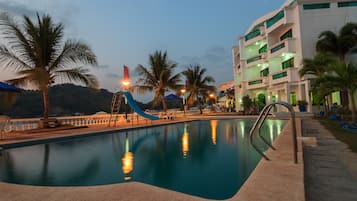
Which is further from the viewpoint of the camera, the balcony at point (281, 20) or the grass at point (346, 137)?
the balcony at point (281, 20)

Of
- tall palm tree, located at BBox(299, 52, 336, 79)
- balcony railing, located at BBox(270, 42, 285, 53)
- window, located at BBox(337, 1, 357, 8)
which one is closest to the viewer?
tall palm tree, located at BBox(299, 52, 336, 79)

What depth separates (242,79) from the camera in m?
27.5

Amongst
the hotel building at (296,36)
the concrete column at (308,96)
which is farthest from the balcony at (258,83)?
the concrete column at (308,96)

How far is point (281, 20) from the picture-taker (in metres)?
20.4

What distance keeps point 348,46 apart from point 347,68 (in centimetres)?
1123

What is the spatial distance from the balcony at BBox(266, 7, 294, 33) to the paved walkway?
62.4 ft

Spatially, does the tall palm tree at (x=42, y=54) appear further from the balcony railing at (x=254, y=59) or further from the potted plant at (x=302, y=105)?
the balcony railing at (x=254, y=59)

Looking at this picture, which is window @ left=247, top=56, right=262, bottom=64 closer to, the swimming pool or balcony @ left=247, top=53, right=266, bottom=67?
balcony @ left=247, top=53, right=266, bottom=67

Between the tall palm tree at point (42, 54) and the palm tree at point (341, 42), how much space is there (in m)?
19.5

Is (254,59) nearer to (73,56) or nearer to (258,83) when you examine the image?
(258,83)

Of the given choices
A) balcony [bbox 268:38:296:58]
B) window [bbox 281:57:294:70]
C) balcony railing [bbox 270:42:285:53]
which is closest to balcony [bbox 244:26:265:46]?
balcony railing [bbox 270:42:285:53]

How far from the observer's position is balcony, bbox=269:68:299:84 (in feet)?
61.8

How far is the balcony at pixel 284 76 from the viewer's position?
61.8 ft

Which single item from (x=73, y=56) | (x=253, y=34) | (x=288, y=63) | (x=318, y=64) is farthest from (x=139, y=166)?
(x=253, y=34)
